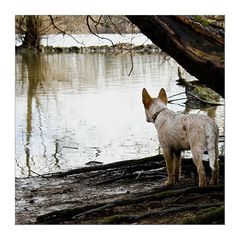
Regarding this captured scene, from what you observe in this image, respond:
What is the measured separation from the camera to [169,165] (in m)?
8.46

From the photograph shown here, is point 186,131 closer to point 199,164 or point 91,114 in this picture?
point 199,164

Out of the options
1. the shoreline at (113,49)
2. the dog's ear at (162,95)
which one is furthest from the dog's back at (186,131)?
the shoreline at (113,49)

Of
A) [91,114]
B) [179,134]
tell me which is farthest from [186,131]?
[91,114]

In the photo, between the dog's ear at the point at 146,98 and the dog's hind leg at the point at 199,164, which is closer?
the dog's hind leg at the point at 199,164

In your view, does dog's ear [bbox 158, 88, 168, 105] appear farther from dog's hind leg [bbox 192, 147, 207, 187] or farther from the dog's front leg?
dog's hind leg [bbox 192, 147, 207, 187]

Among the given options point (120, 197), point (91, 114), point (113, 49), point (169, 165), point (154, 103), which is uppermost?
point (113, 49)

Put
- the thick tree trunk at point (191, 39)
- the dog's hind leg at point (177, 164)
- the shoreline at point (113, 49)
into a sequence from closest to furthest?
1. the thick tree trunk at point (191, 39)
2. the dog's hind leg at point (177, 164)
3. the shoreline at point (113, 49)

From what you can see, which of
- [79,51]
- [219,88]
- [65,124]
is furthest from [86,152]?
[219,88]

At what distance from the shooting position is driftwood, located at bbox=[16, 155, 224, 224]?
7.97m

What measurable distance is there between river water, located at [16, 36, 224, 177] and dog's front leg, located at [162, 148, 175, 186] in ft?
1.97

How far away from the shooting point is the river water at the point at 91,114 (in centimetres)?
912

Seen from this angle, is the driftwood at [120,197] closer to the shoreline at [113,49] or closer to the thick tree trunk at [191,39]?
the thick tree trunk at [191,39]

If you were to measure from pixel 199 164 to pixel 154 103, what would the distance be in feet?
2.69

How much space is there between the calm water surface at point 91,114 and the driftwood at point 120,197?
0.21 meters
